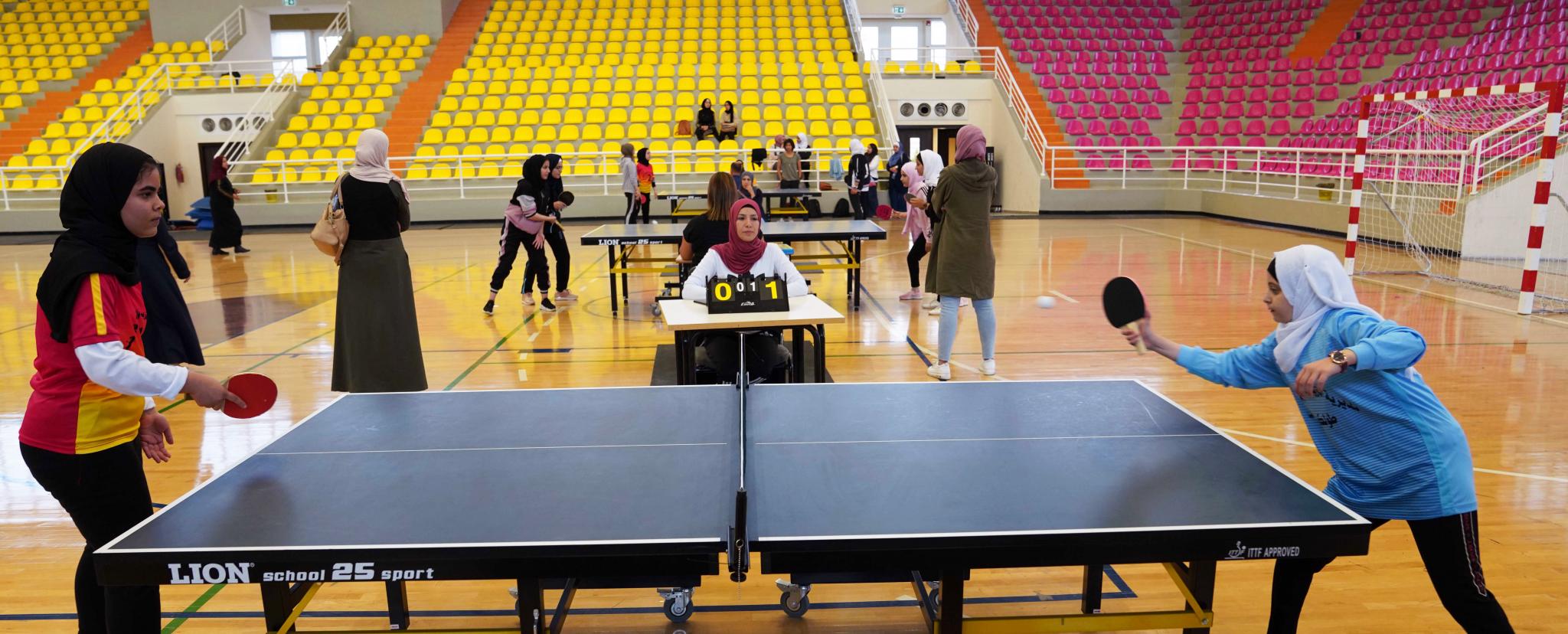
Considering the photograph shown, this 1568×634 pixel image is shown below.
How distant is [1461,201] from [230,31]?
22.8 m

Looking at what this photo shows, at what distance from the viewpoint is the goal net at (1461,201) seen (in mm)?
9992

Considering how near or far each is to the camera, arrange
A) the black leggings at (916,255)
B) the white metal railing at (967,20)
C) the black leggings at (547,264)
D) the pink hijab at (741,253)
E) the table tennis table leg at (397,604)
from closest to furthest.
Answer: the table tennis table leg at (397,604), the pink hijab at (741,253), the black leggings at (547,264), the black leggings at (916,255), the white metal railing at (967,20)

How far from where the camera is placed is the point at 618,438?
2.59 meters

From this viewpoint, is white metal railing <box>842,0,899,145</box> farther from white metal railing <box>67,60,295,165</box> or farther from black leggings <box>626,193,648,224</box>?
white metal railing <box>67,60,295,165</box>

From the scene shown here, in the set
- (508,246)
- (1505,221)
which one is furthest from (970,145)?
(1505,221)

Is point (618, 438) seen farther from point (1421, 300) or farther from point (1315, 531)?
point (1421, 300)

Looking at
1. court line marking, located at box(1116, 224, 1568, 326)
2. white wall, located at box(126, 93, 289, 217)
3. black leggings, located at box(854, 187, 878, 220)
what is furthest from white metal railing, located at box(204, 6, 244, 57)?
court line marking, located at box(1116, 224, 1568, 326)

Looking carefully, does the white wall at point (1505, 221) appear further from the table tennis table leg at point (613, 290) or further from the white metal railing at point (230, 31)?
the white metal railing at point (230, 31)

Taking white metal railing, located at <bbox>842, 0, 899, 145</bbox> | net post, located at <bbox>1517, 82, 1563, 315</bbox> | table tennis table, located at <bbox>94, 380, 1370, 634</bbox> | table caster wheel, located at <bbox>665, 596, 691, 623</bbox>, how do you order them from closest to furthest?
table tennis table, located at <bbox>94, 380, 1370, 634</bbox>, table caster wheel, located at <bbox>665, 596, 691, 623</bbox>, net post, located at <bbox>1517, 82, 1563, 315</bbox>, white metal railing, located at <bbox>842, 0, 899, 145</bbox>

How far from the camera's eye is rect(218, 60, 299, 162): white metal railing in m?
18.2

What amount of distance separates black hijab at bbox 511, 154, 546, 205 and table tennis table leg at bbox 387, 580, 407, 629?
544 cm

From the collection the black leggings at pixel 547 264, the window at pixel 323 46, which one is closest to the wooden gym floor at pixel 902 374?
the black leggings at pixel 547 264

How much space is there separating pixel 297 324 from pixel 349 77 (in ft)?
45.1

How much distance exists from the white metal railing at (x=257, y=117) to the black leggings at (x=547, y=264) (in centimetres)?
1162
